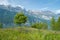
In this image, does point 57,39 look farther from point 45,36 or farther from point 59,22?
point 59,22

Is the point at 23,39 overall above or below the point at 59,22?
above

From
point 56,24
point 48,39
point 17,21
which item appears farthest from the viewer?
point 56,24

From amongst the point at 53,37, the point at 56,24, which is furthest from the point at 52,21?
the point at 53,37

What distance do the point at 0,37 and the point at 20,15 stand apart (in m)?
34.5

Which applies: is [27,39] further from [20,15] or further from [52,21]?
[52,21]

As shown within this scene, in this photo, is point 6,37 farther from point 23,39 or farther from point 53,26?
point 53,26

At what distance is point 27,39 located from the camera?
7875 mm

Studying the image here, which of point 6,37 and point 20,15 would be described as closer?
point 6,37

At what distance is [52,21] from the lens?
50312 mm

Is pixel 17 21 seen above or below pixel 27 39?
below

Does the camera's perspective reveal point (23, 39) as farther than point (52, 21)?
No

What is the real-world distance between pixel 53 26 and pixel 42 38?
43.0 meters

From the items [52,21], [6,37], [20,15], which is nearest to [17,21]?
[20,15]

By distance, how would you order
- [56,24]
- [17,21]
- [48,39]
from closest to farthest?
[48,39] < [17,21] < [56,24]
